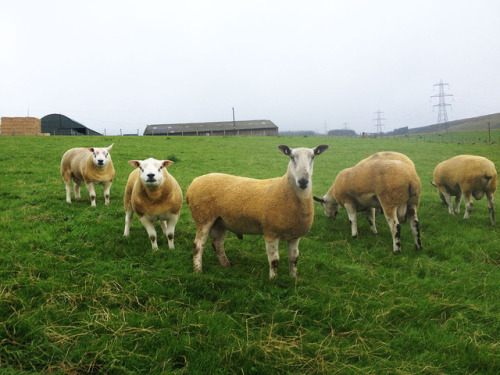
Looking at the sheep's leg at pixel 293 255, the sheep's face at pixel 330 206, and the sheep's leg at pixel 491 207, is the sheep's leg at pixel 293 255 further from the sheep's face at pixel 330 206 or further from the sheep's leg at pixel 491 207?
the sheep's leg at pixel 491 207

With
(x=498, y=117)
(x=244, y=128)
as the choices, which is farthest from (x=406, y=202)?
(x=498, y=117)

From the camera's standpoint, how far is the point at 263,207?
4699 millimetres

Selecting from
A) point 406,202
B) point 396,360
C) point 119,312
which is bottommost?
point 396,360

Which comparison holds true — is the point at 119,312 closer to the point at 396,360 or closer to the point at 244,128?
the point at 396,360

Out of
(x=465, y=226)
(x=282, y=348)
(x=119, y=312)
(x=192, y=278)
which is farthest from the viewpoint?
(x=465, y=226)

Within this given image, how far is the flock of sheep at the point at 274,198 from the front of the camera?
15.0ft

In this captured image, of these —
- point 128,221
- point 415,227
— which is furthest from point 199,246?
Answer: point 415,227

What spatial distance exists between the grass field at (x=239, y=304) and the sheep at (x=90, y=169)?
165 cm

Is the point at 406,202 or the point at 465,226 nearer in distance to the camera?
the point at 406,202

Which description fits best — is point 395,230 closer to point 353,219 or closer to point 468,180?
point 353,219

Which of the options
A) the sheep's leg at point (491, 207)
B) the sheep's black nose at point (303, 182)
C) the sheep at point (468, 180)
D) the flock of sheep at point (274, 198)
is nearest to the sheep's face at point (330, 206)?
the flock of sheep at point (274, 198)

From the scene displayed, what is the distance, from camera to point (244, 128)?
185ft

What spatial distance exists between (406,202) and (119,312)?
598 centimetres

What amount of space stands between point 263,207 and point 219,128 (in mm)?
54397
